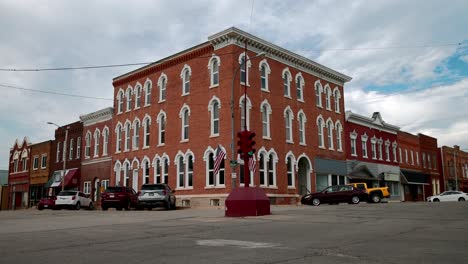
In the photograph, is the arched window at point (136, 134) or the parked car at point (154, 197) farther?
the arched window at point (136, 134)

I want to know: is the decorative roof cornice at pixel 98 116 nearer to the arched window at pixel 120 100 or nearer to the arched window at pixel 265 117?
the arched window at pixel 120 100

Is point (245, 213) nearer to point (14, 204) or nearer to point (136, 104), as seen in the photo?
point (136, 104)

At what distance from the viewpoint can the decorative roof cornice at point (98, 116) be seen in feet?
145

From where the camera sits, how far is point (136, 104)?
135ft

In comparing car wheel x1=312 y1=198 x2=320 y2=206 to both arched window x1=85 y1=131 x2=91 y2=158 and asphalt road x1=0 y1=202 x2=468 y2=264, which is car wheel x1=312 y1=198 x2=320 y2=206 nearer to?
asphalt road x1=0 y1=202 x2=468 y2=264

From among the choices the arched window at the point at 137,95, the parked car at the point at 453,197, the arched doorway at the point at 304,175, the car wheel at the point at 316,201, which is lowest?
the car wheel at the point at 316,201

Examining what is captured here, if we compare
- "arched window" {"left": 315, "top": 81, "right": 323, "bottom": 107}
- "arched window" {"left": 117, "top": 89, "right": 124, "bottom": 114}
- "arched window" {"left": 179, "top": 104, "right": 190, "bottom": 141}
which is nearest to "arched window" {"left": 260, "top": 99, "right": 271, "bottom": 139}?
"arched window" {"left": 179, "top": 104, "right": 190, "bottom": 141}

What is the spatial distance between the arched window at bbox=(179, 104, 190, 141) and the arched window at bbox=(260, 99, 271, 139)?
229 inches

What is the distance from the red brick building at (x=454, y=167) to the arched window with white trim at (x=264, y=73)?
40.1m

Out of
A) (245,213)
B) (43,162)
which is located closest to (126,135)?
(43,162)

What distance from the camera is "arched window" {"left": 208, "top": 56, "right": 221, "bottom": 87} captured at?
109 feet

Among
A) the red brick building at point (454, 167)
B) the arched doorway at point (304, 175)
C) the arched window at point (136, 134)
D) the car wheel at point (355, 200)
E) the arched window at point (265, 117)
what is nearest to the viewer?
the car wheel at point (355, 200)

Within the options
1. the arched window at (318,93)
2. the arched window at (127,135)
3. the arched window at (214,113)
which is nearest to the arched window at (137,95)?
the arched window at (127,135)

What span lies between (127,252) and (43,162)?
1977 inches
